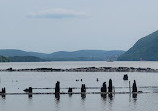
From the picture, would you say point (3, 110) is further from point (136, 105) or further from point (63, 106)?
point (136, 105)

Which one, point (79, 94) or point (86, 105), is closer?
point (86, 105)

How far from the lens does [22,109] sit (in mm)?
64625

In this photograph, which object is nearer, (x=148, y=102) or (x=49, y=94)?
(x=148, y=102)

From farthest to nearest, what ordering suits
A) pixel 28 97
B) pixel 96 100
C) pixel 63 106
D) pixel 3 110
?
pixel 28 97 → pixel 96 100 → pixel 63 106 → pixel 3 110

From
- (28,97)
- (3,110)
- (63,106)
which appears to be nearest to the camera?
(3,110)

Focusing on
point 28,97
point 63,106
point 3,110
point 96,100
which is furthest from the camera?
point 28,97

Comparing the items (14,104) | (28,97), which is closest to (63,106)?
(14,104)

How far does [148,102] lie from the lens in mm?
71812

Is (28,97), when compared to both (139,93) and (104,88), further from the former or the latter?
(139,93)

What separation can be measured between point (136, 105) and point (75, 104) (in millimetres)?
9164

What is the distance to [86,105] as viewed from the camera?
6862cm

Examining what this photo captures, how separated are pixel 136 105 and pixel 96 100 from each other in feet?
26.5

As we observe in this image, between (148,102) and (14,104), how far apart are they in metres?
20.6

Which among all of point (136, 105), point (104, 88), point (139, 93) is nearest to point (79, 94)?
point (104, 88)
